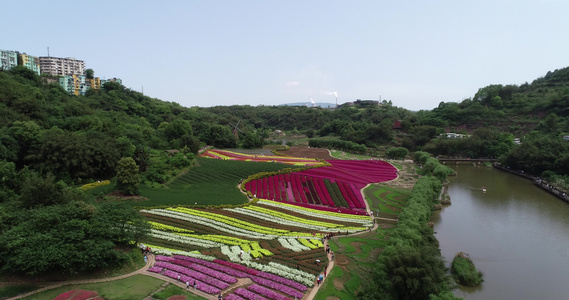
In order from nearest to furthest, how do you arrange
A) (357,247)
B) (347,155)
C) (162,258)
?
(162,258) → (357,247) → (347,155)

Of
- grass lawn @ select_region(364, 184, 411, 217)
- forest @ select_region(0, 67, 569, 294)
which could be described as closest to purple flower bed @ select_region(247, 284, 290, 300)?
forest @ select_region(0, 67, 569, 294)

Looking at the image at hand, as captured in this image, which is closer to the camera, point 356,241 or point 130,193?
point 356,241

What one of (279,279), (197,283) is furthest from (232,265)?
(279,279)

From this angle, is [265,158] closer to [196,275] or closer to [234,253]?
[234,253]

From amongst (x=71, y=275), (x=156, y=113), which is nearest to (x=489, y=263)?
(x=71, y=275)

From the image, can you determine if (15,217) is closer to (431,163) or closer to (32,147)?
(32,147)

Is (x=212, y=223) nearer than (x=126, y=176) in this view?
Yes
